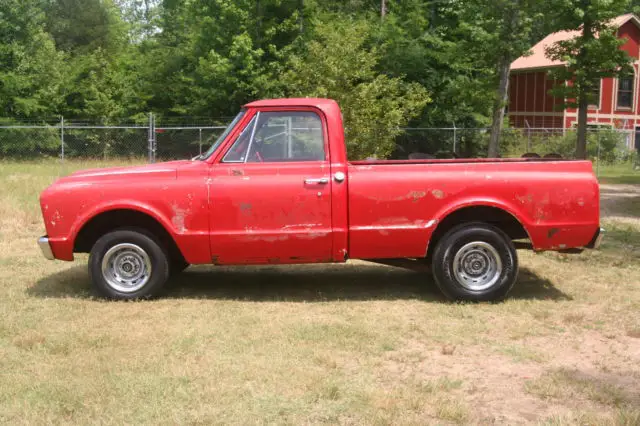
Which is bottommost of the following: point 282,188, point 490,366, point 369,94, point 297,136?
point 490,366

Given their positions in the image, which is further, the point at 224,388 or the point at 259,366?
the point at 259,366

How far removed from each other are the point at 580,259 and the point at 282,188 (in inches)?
178

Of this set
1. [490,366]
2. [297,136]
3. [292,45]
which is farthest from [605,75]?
[490,366]

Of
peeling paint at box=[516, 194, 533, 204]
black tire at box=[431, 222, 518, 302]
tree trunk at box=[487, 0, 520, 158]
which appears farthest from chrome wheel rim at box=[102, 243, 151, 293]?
tree trunk at box=[487, 0, 520, 158]


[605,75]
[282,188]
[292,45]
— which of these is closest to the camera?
[282,188]

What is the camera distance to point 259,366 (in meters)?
5.42

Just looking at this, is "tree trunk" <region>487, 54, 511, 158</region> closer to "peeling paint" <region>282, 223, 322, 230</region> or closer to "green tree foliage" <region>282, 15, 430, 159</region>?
"green tree foliage" <region>282, 15, 430, 159</region>

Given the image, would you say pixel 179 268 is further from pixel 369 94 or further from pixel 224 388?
pixel 369 94

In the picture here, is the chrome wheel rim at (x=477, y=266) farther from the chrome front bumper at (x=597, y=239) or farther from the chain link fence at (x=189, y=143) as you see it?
the chain link fence at (x=189, y=143)

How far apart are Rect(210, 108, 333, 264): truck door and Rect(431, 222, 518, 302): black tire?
3.66 feet

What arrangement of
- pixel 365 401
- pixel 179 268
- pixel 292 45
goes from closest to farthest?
1. pixel 365 401
2. pixel 179 268
3. pixel 292 45

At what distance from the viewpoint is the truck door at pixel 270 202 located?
7.20 metres

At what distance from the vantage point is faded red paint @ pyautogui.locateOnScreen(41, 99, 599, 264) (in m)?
7.21

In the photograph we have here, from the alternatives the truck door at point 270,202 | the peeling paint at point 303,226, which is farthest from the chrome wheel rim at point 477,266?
the peeling paint at point 303,226
